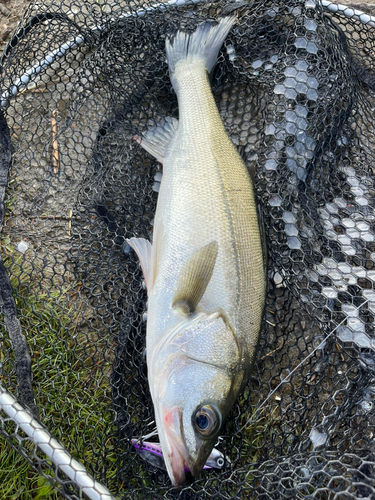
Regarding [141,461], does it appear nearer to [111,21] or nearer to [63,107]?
[63,107]

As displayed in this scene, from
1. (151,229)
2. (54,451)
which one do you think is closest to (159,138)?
(151,229)

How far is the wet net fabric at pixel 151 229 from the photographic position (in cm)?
226

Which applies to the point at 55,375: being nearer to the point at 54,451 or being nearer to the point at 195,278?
the point at 54,451

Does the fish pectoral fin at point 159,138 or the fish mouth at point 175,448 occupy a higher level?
the fish pectoral fin at point 159,138

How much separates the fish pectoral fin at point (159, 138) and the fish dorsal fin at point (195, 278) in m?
0.80

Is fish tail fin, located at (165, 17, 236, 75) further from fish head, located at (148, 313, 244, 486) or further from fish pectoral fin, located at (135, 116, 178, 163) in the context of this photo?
fish head, located at (148, 313, 244, 486)

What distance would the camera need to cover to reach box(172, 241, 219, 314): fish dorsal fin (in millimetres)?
2105

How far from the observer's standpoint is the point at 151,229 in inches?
109

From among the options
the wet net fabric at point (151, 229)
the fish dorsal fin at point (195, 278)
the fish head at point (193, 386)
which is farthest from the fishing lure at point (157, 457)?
the fish dorsal fin at point (195, 278)

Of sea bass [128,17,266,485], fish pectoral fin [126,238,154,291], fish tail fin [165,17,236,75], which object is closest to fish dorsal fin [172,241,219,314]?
sea bass [128,17,266,485]

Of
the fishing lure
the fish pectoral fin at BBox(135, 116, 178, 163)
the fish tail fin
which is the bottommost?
the fishing lure

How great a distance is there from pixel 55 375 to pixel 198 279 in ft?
3.89

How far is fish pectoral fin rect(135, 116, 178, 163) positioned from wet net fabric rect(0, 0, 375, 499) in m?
Answer: 0.25

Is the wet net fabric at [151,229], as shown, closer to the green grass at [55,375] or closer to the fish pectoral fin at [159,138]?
the green grass at [55,375]
